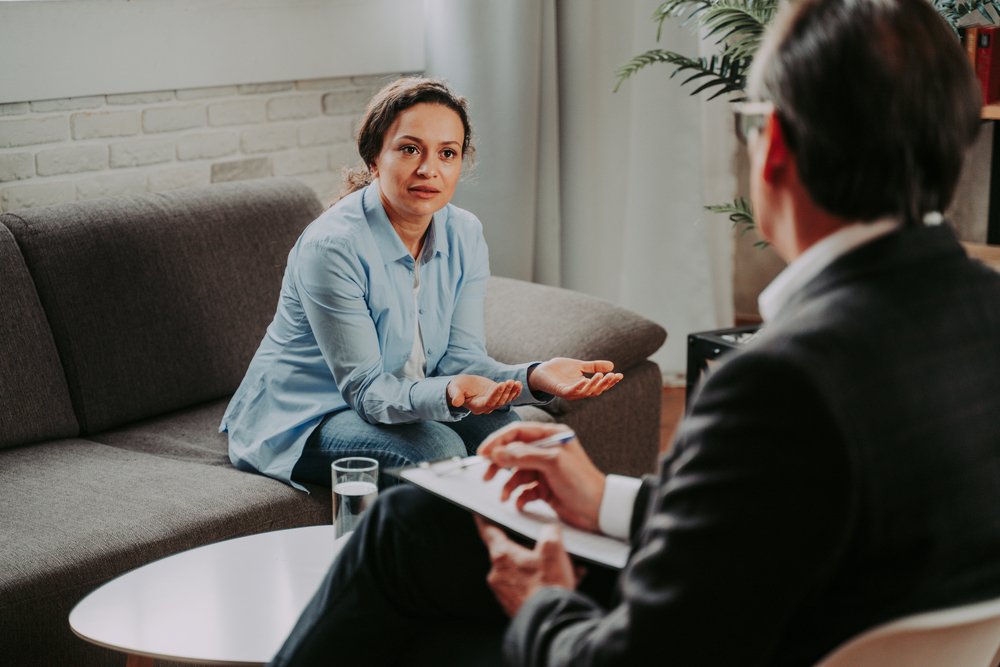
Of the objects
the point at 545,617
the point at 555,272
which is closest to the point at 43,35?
the point at 555,272

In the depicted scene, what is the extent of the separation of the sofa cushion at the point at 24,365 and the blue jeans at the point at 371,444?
1.74 feet

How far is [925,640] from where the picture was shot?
2.40 feet

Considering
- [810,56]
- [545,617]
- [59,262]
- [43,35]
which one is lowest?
[545,617]

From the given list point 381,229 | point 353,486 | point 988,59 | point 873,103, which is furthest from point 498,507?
point 988,59

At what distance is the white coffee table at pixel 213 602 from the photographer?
121 cm

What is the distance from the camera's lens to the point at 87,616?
1.28 meters

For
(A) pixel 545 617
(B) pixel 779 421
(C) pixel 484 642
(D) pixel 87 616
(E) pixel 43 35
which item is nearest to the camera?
(B) pixel 779 421

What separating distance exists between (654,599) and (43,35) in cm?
205

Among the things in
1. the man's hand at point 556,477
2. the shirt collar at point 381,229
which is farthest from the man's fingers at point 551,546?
the shirt collar at point 381,229

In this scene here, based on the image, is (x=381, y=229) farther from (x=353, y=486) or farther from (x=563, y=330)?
(x=353, y=486)

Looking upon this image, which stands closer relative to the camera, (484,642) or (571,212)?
(484,642)

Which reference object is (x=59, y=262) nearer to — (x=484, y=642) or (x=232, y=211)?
(x=232, y=211)

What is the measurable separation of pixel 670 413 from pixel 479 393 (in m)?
1.66

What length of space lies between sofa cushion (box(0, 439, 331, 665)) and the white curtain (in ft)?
5.01
